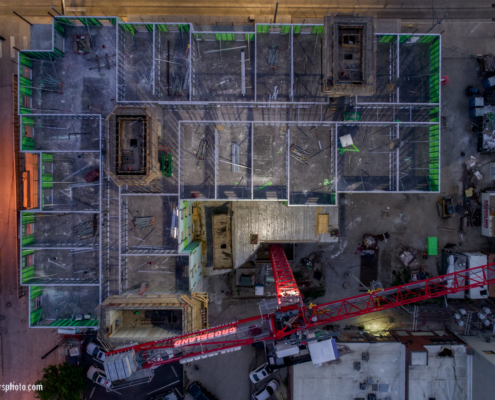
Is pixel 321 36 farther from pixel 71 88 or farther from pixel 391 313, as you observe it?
pixel 391 313

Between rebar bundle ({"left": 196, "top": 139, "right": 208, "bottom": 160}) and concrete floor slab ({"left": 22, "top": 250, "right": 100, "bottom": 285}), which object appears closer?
rebar bundle ({"left": 196, "top": 139, "right": 208, "bottom": 160})

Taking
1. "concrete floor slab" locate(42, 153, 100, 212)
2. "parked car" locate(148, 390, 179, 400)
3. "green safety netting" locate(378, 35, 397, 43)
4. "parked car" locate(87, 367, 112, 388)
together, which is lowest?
"parked car" locate(148, 390, 179, 400)

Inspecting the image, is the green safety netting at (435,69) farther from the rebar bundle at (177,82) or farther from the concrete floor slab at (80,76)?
the concrete floor slab at (80,76)

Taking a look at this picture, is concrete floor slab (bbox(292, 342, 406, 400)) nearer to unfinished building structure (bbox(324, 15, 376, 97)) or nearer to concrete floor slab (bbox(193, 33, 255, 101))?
unfinished building structure (bbox(324, 15, 376, 97))

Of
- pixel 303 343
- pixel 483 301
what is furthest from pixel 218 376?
pixel 483 301

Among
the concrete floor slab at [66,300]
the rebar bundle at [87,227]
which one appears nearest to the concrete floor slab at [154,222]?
the rebar bundle at [87,227]

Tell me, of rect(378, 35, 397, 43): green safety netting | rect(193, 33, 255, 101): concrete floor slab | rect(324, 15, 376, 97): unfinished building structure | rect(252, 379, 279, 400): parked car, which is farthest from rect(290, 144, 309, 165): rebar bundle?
rect(252, 379, 279, 400): parked car

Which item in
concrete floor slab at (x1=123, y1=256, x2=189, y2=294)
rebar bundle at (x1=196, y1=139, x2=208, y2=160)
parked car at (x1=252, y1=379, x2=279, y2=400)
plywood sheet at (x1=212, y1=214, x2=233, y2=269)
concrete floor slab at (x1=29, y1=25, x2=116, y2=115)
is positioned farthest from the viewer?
parked car at (x1=252, y1=379, x2=279, y2=400)
